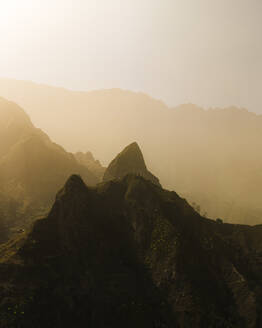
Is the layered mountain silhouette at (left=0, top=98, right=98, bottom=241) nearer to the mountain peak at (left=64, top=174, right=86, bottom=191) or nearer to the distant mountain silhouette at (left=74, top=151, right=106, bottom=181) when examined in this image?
the distant mountain silhouette at (left=74, top=151, right=106, bottom=181)

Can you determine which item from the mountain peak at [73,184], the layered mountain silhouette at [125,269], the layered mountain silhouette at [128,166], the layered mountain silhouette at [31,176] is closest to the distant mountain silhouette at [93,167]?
the layered mountain silhouette at [31,176]

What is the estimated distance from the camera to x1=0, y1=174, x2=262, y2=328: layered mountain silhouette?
35.9 meters

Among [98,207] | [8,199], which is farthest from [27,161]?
[98,207]

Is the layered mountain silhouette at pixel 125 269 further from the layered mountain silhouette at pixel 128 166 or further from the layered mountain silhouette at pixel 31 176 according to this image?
the layered mountain silhouette at pixel 128 166

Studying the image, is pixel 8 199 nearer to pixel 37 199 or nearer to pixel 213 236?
pixel 37 199

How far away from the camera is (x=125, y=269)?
4478 cm

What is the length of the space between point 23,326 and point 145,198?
30.7m

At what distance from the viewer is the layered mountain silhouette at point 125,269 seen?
Result: 35.9 metres

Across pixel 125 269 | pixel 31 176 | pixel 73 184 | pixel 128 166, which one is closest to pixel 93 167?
pixel 128 166

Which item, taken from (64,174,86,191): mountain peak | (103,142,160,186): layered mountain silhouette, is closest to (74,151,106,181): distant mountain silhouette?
(103,142,160,186): layered mountain silhouette

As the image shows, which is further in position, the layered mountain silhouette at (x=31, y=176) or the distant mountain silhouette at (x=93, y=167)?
the distant mountain silhouette at (x=93, y=167)

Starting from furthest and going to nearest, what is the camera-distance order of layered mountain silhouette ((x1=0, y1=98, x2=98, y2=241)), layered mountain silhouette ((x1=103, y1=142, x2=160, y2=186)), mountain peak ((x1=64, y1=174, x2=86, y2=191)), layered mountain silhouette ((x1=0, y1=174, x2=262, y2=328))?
layered mountain silhouette ((x1=103, y1=142, x2=160, y2=186))
layered mountain silhouette ((x1=0, y1=98, x2=98, y2=241))
mountain peak ((x1=64, y1=174, x2=86, y2=191))
layered mountain silhouette ((x1=0, y1=174, x2=262, y2=328))

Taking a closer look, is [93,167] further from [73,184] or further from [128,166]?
[73,184]

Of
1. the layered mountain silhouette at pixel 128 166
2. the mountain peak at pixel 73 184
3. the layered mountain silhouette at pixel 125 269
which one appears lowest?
the layered mountain silhouette at pixel 125 269
